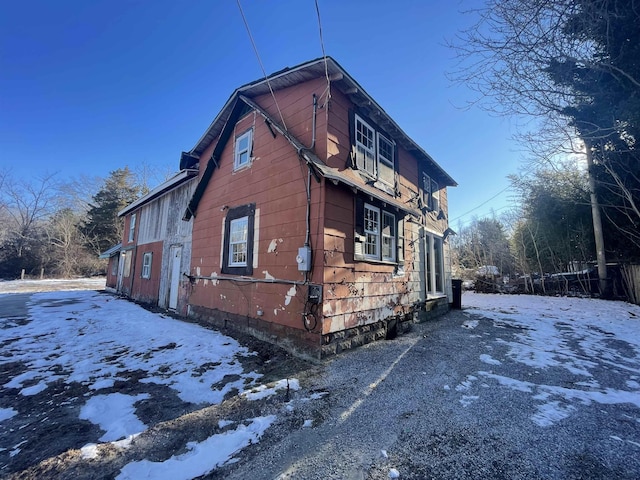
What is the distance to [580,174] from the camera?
44.3ft

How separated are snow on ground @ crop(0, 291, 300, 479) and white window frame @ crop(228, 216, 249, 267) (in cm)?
188

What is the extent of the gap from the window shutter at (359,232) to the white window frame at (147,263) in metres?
10.8

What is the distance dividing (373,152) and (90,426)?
284 inches

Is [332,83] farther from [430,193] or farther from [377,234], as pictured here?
[430,193]

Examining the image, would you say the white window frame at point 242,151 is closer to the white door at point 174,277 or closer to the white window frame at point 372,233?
the white window frame at point 372,233

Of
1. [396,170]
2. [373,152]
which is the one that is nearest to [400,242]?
[396,170]

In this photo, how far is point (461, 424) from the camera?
9.25 feet

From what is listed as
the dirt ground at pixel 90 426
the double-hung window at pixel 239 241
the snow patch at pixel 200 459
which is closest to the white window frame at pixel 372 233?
the double-hung window at pixel 239 241

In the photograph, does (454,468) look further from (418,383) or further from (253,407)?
(253,407)

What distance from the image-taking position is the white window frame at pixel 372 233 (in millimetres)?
6289

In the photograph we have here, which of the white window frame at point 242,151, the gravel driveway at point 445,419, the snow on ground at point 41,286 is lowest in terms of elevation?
the gravel driveway at point 445,419

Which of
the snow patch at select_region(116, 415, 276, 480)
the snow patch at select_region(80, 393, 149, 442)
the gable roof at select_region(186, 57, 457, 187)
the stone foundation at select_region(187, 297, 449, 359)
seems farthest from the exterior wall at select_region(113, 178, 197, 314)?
the snow patch at select_region(116, 415, 276, 480)

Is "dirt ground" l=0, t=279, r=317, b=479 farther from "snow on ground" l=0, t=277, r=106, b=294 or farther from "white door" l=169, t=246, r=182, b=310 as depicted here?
"snow on ground" l=0, t=277, r=106, b=294

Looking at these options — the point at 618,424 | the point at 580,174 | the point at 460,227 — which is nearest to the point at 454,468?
the point at 618,424
